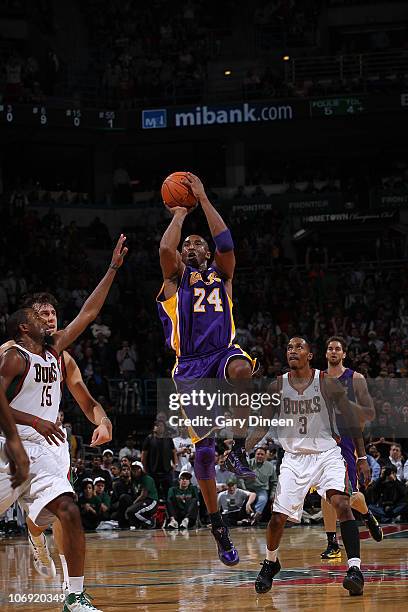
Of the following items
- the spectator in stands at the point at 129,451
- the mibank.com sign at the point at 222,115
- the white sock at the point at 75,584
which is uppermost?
the mibank.com sign at the point at 222,115

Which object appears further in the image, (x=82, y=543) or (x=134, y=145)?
(x=134, y=145)

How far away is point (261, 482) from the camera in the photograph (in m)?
17.2

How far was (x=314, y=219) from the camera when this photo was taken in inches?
1094

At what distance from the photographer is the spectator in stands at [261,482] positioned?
1720cm

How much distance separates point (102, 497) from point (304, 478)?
8.85m

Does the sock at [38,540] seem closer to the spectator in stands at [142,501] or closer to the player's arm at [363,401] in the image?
the player's arm at [363,401]

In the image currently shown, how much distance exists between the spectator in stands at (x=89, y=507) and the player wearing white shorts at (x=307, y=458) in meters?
8.01

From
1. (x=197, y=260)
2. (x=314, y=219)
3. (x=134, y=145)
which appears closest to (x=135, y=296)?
(x=314, y=219)

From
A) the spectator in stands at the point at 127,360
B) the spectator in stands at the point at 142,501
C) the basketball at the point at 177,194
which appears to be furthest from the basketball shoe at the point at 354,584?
the spectator in stands at the point at 127,360

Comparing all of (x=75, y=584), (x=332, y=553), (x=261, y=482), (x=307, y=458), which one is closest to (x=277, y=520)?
(x=307, y=458)

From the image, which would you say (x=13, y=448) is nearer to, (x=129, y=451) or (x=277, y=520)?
(x=277, y=520)

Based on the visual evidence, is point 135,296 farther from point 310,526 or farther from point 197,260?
point 197,260

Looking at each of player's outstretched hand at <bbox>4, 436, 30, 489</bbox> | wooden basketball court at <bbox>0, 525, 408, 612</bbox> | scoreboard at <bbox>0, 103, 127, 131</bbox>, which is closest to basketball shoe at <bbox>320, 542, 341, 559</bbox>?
wooden basketball court at <bbox>0, 525, 408, 612</bbox>

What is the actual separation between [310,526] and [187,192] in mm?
9775
